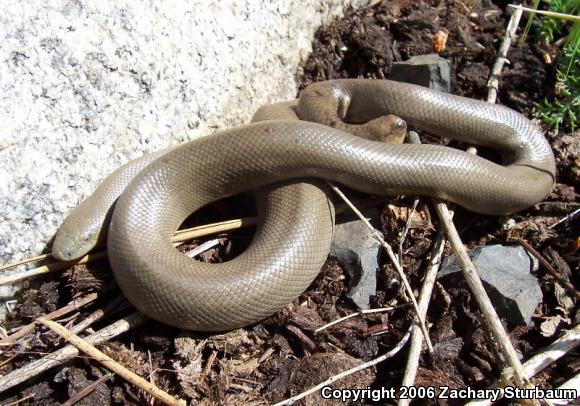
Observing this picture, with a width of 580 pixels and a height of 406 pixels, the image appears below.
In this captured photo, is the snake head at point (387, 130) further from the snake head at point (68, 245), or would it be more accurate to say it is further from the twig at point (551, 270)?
the snake head at point (68, 245)

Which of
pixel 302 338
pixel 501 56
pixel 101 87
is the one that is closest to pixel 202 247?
pixel 302 338

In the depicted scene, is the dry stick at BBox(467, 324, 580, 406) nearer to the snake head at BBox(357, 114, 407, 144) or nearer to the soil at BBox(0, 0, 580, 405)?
the soil at BBox(0, 0, 580, 405)

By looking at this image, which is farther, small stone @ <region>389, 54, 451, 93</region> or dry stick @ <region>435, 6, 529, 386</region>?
small stone @ <region>389, 54, 451, 93</region>

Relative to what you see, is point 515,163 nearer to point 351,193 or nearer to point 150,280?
point 351,193

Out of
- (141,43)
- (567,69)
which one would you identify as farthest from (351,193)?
(567,69)

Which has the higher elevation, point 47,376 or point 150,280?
point 150,280

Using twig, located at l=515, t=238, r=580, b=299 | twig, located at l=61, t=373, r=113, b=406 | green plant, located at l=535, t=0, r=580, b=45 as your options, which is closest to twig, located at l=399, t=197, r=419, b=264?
twig, located at l=515, t=238, r=580, b=299

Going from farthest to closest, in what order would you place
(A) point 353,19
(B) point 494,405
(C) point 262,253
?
(A) point 353,19
(C) point 262,253
(B) point 494,405
